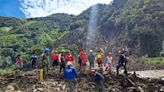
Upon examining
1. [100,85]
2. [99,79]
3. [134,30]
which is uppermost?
[134,30]

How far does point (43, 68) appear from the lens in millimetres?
22750

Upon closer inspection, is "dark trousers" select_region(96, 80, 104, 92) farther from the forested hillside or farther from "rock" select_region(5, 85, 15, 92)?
the forested hillside

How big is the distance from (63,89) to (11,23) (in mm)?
110841

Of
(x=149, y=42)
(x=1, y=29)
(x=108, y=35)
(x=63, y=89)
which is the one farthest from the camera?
(x=1, y=29)

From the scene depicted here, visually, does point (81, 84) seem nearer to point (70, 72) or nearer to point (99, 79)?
point (99, 79)

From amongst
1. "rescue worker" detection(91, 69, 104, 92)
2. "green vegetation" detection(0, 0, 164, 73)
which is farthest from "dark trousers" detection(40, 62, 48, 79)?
"green vegetation" detection(0, 0, 164, 73)

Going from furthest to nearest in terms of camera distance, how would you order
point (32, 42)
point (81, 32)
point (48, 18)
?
point (48, 18) → point (32, 42) → point (81, 32)

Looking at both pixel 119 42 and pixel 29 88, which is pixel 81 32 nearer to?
pixel 119 42

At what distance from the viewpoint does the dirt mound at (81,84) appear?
2142 cm

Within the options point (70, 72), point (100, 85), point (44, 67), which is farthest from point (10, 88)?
point (70, 72)

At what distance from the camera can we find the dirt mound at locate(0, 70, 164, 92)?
70.3ft

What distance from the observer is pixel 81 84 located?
22.4m

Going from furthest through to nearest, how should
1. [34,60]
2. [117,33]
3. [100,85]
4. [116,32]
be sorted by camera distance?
[116,32] < [117,33] < [34,60] < [100,85]

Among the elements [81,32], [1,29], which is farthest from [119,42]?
[1,29]
